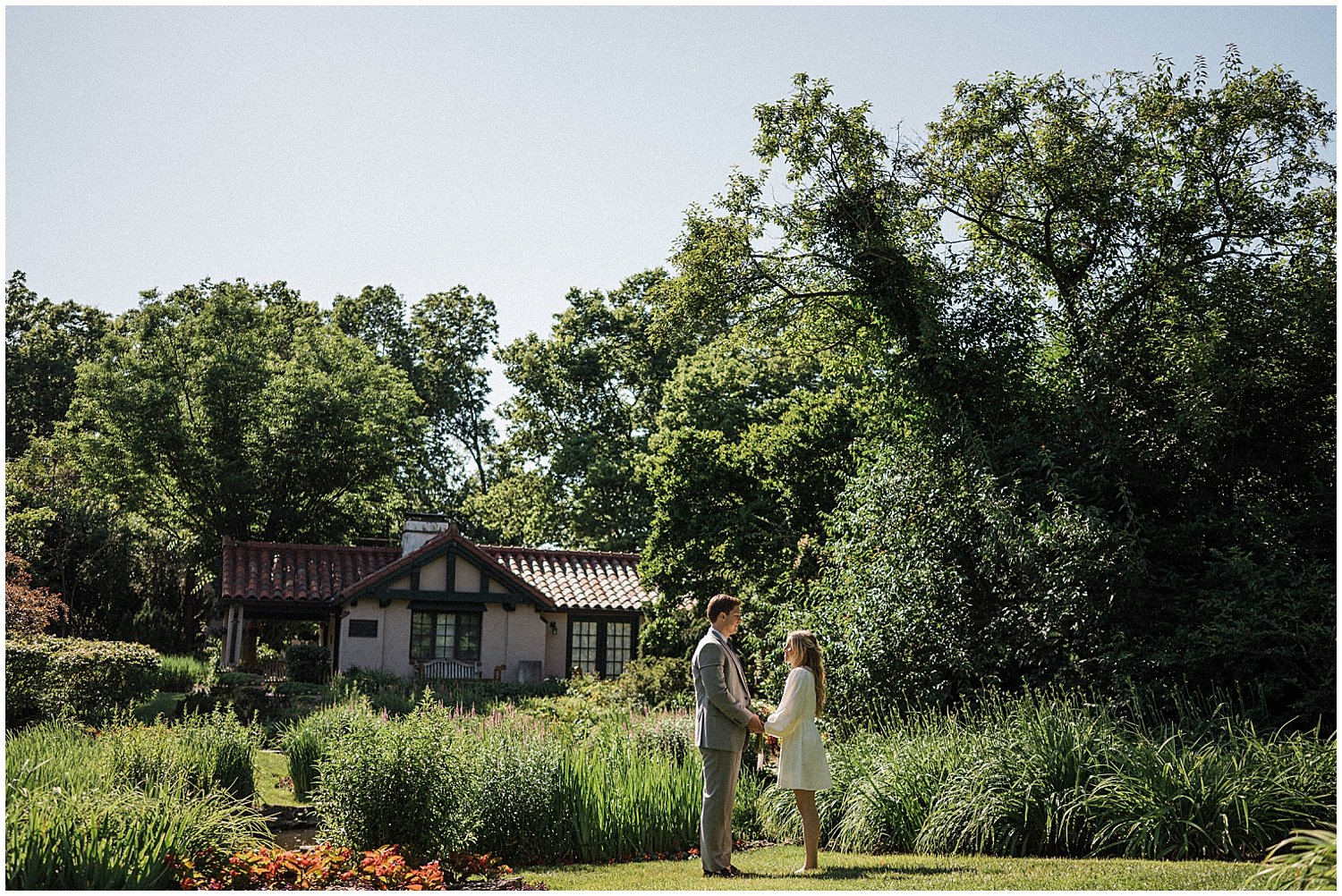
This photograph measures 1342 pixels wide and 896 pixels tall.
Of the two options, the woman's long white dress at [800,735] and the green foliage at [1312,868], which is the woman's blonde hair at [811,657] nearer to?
the woman's long white dress at [800,735]

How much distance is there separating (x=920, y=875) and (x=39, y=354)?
43.6 meters

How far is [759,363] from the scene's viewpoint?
1254 inches

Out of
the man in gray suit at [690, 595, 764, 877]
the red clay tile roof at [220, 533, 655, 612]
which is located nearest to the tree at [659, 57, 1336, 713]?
the man in gray suit at [690, 595, 764, 877]

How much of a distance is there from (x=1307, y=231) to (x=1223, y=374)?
336cm

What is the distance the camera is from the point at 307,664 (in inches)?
985

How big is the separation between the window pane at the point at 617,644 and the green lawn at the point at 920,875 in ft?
71.4

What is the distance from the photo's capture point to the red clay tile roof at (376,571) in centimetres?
2756

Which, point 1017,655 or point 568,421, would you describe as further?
point 568,421

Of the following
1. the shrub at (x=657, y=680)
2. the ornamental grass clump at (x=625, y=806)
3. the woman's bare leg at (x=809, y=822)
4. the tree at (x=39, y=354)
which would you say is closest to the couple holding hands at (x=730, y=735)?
the woman's bare leg at (x=809, y=822)

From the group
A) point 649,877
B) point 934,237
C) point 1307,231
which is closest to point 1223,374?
point 1307,231

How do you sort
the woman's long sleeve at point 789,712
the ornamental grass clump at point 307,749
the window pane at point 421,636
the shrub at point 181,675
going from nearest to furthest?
the woman's long sleeve at point 789,712
the ornamental grass clump at point 307,749
the shrub at point 181,675
the window pane at point 421,636

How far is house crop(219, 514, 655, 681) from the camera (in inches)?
1078

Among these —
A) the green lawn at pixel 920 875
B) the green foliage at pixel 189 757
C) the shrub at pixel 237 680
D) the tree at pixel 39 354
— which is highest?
the tree at pixel 39 354

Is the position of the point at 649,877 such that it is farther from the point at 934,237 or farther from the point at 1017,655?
the point at 934,237
